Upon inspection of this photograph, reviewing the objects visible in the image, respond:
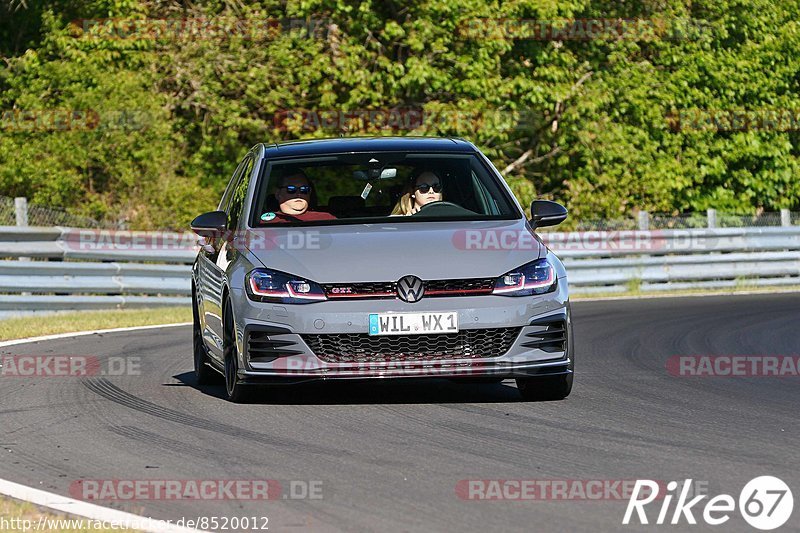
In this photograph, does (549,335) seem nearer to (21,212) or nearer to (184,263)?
(21,212)

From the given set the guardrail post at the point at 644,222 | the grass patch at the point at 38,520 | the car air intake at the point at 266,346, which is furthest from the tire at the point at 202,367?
the guardrail post at the point at 644,222

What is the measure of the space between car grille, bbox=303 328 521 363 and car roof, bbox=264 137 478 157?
6.29 ft

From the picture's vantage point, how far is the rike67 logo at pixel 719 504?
5.63 meters

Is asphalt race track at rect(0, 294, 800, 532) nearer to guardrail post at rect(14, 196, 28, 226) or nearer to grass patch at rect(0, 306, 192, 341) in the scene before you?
grass patch at rect(0, 306, 192, 341)

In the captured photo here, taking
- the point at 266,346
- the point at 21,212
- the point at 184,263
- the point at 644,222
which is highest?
the point at 266,346

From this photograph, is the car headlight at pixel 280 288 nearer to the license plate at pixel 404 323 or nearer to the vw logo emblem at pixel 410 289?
the license plate at pixel 404 323

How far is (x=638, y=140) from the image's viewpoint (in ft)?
116

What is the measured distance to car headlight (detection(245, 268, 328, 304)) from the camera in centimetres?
886

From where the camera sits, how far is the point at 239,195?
10734 mm

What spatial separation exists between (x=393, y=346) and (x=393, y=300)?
10.2 inches

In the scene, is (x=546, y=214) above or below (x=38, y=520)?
above

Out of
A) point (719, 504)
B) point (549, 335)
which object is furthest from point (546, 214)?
point (719, 504)

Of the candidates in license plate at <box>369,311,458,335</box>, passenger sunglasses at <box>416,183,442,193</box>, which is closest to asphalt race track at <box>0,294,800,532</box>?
license plate at <box>369,311,458,335</box>

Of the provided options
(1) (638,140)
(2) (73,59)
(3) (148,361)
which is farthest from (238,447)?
(1) (638,140)
